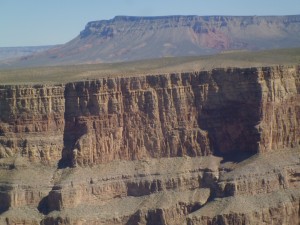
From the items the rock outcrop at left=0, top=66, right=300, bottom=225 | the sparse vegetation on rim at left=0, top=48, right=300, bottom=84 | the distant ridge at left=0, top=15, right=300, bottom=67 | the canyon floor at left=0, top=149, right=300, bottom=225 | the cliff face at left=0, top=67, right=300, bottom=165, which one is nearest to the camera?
the canyon floor at left=0, top=149, right=300, bottom=225

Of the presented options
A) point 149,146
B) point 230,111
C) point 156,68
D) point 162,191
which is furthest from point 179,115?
point 156,68

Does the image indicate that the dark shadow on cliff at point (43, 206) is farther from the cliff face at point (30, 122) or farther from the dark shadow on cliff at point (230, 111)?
the dark shadow on cliff at point (230, 111)

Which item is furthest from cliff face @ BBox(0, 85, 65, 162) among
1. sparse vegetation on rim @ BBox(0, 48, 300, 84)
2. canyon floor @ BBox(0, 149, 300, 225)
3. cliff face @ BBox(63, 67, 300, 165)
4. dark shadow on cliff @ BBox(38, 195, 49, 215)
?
sparse vegetation on rim @ BBox(0, 48, 300, 84)

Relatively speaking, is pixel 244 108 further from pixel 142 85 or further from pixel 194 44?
pixel 194 44

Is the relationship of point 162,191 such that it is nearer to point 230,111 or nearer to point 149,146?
point 149,146

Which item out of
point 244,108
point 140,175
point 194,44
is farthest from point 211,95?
point 194,44

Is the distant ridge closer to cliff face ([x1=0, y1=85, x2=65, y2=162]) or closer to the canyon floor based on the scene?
cliff face ([x1=0, y1=85, x2=65, y2=162])

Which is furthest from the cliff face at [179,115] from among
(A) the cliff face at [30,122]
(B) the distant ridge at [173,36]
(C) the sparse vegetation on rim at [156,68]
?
(B) the distant ridge at [173,36]
